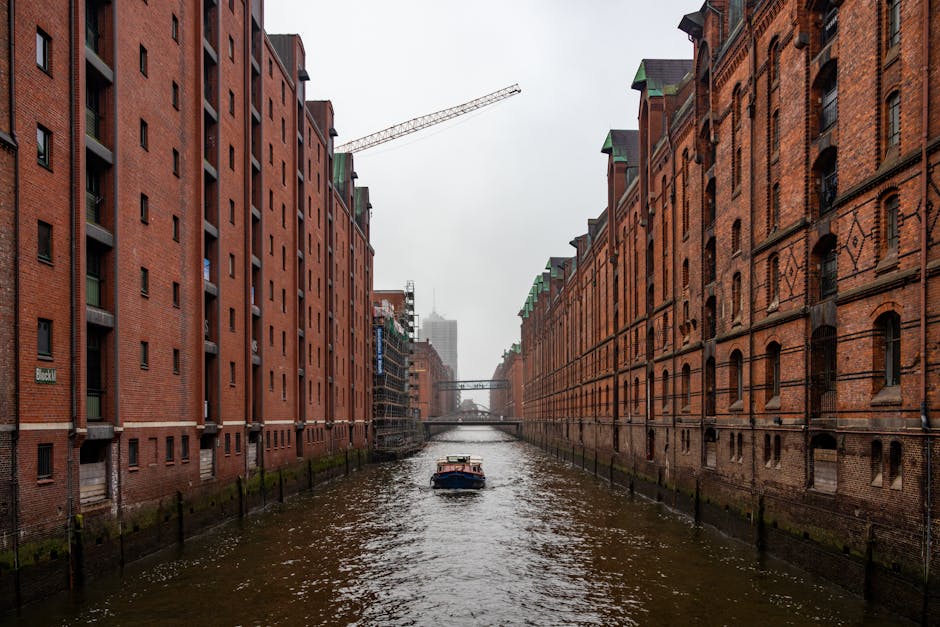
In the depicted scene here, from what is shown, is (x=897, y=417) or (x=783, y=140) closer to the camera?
(x=897, y=417)

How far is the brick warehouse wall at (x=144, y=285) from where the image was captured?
17125mm

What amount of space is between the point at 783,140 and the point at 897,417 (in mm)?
10455

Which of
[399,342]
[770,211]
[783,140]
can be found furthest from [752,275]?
[399,342]

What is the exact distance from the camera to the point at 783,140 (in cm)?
2302

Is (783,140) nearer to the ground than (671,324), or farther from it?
farther from it

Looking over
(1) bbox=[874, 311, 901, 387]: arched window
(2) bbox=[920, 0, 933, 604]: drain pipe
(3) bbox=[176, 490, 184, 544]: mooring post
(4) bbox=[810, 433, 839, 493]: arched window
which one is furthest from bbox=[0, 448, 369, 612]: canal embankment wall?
(1) bbox=[874, 311, 901, 387]: arched window

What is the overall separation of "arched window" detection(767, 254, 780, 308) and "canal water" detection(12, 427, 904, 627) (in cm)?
787

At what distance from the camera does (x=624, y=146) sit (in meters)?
55.6

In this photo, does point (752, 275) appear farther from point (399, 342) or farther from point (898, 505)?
point (399, 342)

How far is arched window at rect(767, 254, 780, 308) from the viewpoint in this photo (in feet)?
78.7

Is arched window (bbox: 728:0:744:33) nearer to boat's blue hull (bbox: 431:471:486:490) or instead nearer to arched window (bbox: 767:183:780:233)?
arched window (bbox: 767:183:780:233)

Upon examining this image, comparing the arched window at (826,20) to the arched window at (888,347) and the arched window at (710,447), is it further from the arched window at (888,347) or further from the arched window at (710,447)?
the arched window at (710,447)

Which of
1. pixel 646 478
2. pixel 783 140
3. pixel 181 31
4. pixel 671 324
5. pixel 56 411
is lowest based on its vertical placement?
pixel 646 478

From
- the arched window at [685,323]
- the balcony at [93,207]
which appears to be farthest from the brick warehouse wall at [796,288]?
the balcony at [93,207]
